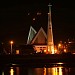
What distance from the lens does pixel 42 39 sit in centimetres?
8269

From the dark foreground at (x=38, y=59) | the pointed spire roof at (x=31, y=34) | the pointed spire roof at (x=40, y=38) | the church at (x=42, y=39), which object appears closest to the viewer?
the dark foreground at (x=38, y=59)

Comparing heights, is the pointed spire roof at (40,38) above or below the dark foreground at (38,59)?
above

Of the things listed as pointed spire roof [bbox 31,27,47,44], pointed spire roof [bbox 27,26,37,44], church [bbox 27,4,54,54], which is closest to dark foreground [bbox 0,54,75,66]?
church [bbox 27,4,54,54]

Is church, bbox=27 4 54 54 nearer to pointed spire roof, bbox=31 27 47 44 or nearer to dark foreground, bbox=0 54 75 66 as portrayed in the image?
pointed spire roof, bbox=31 27 47 44

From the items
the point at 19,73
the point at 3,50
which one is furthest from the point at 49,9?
the point at 19,73

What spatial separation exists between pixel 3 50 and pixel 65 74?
1428 inches

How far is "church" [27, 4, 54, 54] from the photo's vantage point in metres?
78.2

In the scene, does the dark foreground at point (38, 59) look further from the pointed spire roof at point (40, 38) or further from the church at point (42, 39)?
the pointed spire roof at point (40, 38)

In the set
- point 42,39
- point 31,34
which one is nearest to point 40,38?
point 42,39

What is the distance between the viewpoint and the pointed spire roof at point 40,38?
3248 inches

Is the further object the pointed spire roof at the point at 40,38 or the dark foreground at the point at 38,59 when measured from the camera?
the pointed spire roof at the point at 40,38

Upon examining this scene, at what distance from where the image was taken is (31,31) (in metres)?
86.6

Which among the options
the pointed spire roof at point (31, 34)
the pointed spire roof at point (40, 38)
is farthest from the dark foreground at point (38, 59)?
the pointed spire roof at point (31, 34)

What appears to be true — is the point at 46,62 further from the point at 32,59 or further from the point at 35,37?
the point at 35,37
